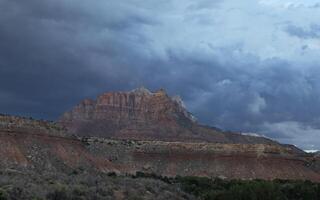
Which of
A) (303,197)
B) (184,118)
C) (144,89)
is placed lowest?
(303,197)

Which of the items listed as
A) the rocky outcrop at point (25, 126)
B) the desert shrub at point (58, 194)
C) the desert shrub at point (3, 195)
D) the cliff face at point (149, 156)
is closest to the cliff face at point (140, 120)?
the cliff face at point (149, 156)

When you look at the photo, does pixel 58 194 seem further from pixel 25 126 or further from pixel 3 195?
pixel 25 126

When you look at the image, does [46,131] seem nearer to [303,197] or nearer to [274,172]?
[274,172]

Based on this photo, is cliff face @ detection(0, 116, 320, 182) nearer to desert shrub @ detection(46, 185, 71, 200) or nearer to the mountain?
the mountain

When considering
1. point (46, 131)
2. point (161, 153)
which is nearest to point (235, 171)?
point (161, 153)

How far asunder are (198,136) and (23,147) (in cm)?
7877

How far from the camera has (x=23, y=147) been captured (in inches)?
3354

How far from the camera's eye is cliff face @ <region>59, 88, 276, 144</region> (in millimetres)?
159250

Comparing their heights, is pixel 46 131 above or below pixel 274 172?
above

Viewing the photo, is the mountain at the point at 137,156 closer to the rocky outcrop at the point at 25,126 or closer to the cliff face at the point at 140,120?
the rocky outcrop at the point at 25,126

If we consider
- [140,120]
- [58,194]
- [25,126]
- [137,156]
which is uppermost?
[140,120]

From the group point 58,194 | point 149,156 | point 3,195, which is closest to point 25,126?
point 149,156

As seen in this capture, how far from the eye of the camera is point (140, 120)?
170 meters

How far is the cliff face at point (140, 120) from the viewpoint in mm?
159250
